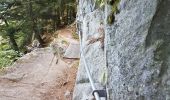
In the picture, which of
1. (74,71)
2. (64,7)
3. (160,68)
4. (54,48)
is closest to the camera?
(160,68)

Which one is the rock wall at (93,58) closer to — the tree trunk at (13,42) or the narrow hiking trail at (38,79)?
the narrow hiking trail at (38,79)

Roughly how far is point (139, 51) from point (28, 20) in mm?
16763

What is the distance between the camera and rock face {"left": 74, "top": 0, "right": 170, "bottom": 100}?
2.81 m

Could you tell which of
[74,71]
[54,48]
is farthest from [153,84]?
[54,48]

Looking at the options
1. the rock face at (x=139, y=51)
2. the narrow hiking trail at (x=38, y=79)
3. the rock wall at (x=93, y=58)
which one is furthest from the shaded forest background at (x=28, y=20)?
the rock face at (x=139, y=51)

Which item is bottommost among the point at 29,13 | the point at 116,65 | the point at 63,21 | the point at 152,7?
the point at 63,21

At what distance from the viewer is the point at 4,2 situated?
62.5 feet

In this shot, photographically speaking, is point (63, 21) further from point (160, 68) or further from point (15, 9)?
point (160, 68)

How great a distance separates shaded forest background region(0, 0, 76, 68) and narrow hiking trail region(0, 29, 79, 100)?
356 centimetres

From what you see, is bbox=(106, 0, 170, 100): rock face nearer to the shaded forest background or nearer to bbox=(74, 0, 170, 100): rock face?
bbox=(74, 0, 170, 100): rock face

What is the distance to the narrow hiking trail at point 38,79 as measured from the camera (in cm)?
902

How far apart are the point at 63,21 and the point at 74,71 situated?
43.6 ft

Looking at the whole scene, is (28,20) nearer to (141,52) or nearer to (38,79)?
(38,79)

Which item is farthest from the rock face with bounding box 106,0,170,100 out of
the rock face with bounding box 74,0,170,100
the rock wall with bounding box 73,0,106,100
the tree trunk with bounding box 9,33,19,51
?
the tree trunk with bounding box 9,33,19,51
